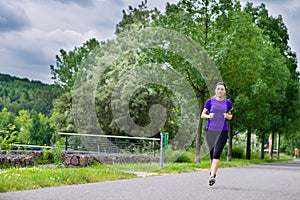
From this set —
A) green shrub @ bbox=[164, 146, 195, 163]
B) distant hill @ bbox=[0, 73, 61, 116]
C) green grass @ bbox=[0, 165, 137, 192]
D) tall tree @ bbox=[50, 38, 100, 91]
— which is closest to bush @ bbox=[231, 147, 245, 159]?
green shrub @ bbox=[164, 146, 195, 163]

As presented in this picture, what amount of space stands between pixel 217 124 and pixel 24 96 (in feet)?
294

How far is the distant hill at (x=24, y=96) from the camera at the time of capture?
90.7 m

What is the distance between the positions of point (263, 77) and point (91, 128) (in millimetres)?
15045

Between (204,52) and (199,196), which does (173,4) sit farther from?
(199,196)

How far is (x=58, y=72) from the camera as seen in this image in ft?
225

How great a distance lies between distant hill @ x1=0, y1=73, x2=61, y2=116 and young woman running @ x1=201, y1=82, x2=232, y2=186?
253 ft

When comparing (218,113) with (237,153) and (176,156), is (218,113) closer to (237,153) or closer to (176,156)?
(176,156)

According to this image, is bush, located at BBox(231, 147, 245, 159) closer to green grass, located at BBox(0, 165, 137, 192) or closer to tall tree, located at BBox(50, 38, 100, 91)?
tall tree, located at BBox(50, 38, 100, 91)

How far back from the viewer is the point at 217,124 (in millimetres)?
9445

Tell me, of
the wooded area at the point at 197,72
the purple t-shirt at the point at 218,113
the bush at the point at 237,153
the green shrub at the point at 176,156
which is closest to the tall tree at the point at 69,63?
Result: the wooded area at the point at 197,72

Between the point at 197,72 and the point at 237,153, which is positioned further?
the point at 237,153

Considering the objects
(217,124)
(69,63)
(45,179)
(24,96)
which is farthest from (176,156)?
(24,96)

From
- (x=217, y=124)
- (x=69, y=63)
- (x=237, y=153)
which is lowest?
(x=237, y=153)

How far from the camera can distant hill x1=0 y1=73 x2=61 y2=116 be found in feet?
298
